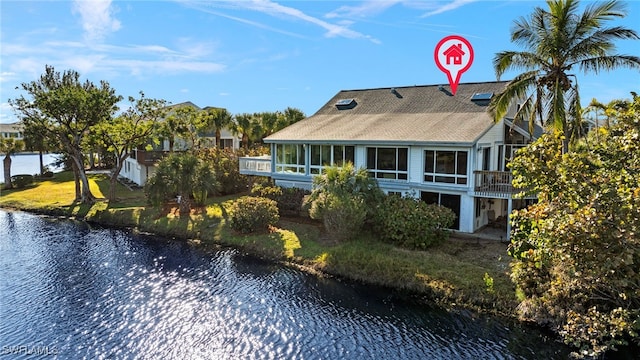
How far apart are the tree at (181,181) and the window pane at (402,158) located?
13.2 metres

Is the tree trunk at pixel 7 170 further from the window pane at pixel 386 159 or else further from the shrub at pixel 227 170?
the window pane at pixel 386 159

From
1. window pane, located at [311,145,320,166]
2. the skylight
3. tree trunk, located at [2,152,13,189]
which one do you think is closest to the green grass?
window pane, located at [311,145,320,166]

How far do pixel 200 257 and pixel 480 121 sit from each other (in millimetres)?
17319

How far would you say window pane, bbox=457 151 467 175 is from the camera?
21.6 meters

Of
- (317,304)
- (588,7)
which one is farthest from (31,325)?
(588,7)

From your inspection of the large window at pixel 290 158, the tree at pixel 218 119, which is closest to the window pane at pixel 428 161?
the large window at pixel 290 158

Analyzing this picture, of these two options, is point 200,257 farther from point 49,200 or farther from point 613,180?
point 49,200

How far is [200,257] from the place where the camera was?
22.3m

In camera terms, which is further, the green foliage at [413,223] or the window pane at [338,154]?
the window pane at [338,154]

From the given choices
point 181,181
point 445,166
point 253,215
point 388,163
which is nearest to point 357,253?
point 388,163

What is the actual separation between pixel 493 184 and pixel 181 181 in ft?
63.7

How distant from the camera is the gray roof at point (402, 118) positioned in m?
22.9

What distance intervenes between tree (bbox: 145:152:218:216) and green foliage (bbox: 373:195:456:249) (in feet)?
43.7

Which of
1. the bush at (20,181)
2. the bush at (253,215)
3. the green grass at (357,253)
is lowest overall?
the green grass at (357,253)
